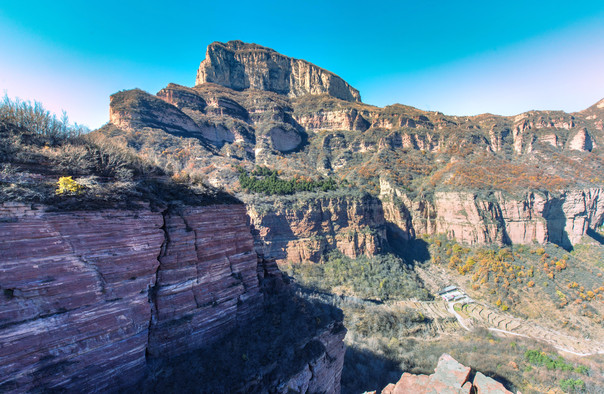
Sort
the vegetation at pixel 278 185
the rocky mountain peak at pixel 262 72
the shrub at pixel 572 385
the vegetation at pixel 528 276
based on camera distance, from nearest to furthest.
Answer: the shrub at pixel 572 385
the vegetation at pixel 528 276
the vegetation at pixel 278 185
the rocky mountain peak at pixel 262 72

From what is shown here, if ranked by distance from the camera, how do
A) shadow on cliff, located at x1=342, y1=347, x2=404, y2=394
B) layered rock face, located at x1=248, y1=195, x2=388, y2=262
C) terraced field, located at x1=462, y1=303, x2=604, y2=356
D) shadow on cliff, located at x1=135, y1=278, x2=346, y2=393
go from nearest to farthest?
shadow on cliff, located at x1=135, y1=278, x2=346, y2=393, shadow on cliff, located at x1=342, y1=347, x2=404, y2=394, terraced field, located at x1=462, y1=303, x2=604, y2=356, layered rock face, located at x1=248, y1=195, x2=388, y2=262

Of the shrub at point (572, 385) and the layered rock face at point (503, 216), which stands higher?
the layered rock face at point (503, 216)

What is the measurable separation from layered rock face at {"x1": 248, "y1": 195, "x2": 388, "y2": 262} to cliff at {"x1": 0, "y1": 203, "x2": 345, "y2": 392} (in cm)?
2580

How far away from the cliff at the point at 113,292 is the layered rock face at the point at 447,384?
316 inches

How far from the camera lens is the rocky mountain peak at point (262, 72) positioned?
93.4 metres

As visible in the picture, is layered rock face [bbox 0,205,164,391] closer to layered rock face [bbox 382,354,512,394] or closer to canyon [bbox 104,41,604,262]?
canyon [bbox 104,41,604,262]

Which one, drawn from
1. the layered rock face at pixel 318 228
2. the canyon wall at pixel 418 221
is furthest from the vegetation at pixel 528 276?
the layered rock face at pixel 318 228

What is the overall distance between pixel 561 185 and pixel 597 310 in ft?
87.1

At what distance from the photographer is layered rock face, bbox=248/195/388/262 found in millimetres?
36688

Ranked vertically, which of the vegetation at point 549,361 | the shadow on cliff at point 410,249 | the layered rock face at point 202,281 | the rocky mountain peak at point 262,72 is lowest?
the vegetation at point 549,361

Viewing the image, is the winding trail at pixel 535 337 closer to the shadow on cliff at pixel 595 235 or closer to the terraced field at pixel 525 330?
the terraced field at pixel 525 330

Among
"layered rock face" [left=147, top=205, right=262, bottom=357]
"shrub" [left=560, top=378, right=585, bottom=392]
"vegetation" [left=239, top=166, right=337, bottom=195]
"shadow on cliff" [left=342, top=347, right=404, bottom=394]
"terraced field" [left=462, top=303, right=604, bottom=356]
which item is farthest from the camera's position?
"vegetation" [left=239, top=166, right=337, bottom=195]

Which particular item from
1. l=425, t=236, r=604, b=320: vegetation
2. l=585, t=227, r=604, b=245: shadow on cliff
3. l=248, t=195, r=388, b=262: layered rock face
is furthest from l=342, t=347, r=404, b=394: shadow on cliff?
l=585, t=227, r=604, b=245: shadow on cliff

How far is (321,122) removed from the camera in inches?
3415
